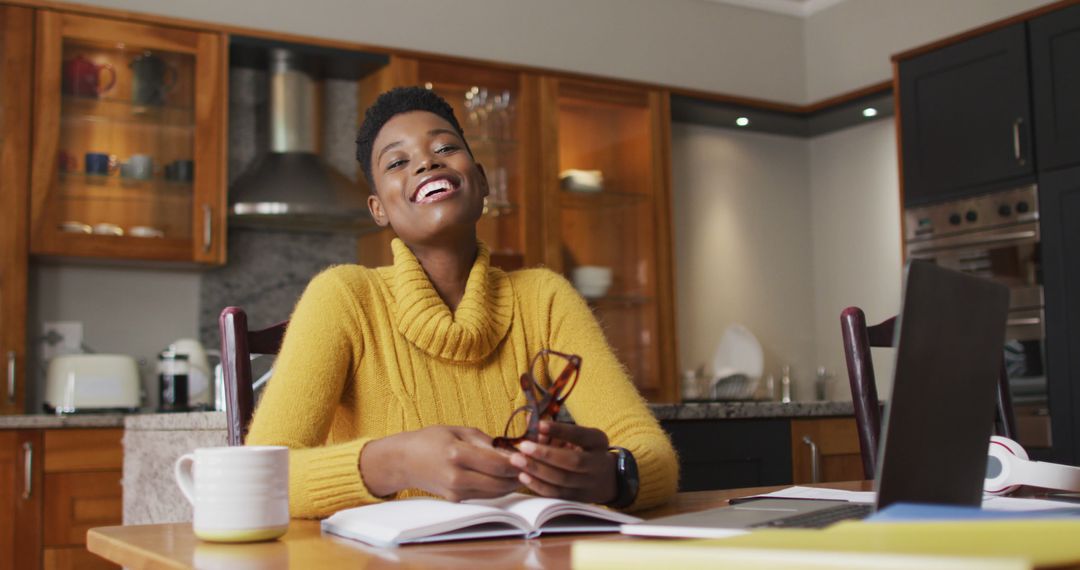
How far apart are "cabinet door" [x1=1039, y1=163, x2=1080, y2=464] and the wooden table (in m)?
3.40

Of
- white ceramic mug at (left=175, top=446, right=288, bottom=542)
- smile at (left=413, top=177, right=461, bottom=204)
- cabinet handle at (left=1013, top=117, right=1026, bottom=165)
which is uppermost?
cabinet handle at (left=1013, top=117, right=1026, bottom=165)

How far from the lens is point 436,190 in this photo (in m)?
1.51

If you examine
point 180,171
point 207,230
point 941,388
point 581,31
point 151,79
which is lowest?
point 941,388

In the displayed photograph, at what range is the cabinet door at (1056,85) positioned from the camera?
382 cm

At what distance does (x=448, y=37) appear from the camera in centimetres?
439

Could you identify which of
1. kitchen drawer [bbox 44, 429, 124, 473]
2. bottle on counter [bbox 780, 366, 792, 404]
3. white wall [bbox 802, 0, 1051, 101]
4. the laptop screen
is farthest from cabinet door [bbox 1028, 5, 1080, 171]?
the laptop screen

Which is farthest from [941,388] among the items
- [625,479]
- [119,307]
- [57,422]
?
[119,307]

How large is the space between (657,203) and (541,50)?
0.80 metres

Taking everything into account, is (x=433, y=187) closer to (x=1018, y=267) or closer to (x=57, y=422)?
(x=57, y=422)

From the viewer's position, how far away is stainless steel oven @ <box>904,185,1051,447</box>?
3.93 meters

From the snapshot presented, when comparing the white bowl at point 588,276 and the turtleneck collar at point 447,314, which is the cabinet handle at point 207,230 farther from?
the turtleneck collar at point 447,314

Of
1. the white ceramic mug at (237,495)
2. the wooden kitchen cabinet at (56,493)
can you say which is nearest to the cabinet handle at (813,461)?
the wooden kitchen cabinet at (56,493)

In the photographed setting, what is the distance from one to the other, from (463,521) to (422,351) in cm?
59

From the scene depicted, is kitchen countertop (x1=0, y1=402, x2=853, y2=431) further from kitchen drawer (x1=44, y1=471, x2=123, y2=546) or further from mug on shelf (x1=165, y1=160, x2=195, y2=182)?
mug on shelf (x1=165, y1=160, x2=195, y2=182)
